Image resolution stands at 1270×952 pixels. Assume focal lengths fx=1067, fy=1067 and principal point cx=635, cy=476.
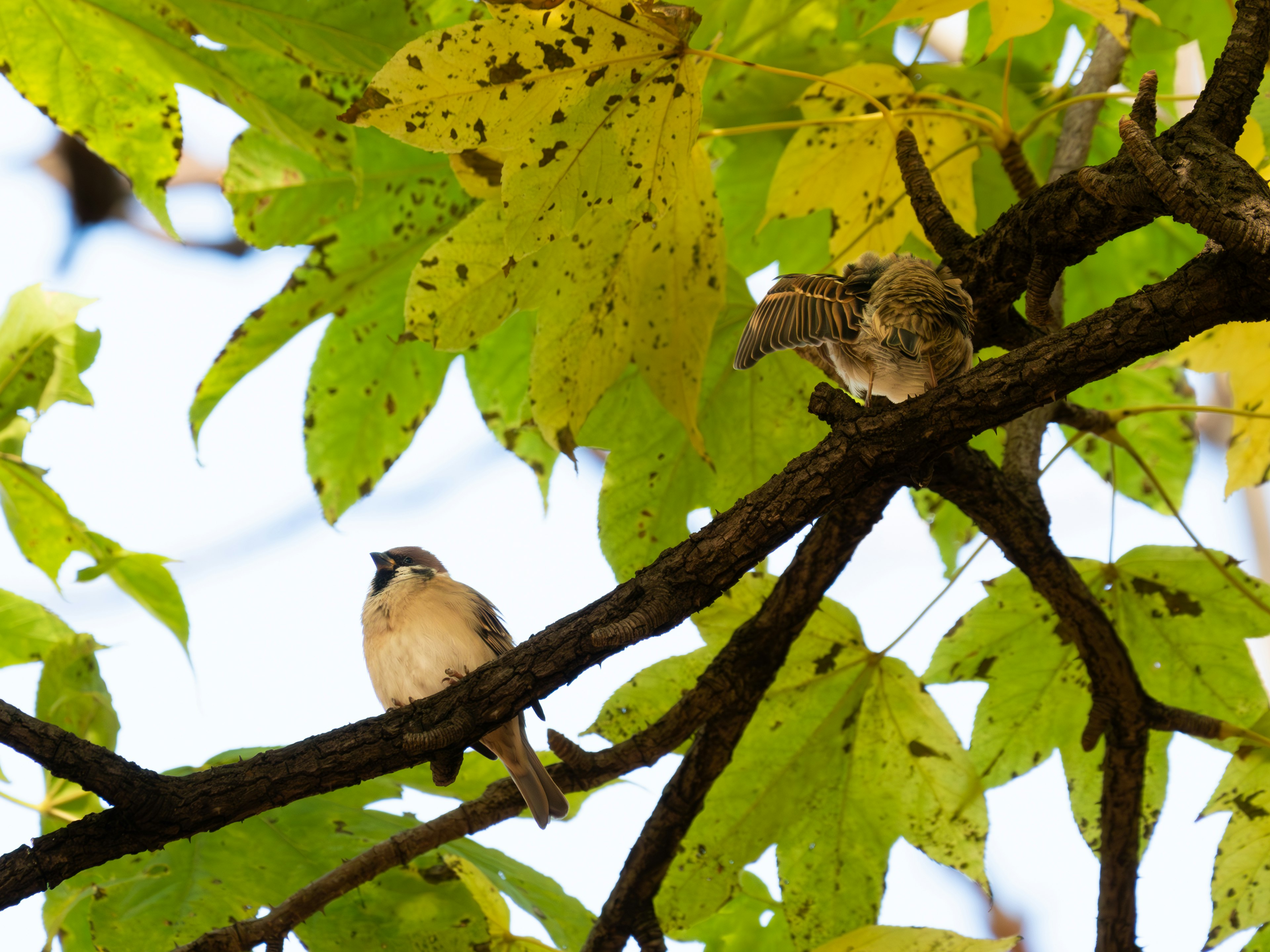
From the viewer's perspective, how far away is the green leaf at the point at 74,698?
2123 mm

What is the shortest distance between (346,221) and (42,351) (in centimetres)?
76

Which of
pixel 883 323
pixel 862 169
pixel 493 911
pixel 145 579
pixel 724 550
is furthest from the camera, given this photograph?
pixel 145 579

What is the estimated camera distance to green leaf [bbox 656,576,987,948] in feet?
7.21

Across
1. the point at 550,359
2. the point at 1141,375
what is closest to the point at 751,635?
the point at 550,359

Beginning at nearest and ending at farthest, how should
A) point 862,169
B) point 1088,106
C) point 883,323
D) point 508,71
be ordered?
point 508,71
point 883,323
point 862,169
point 1088,106

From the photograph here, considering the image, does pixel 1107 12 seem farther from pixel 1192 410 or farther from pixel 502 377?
pixel 502 377

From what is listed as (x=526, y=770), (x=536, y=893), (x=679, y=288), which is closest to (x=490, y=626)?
(x=526, y=770)

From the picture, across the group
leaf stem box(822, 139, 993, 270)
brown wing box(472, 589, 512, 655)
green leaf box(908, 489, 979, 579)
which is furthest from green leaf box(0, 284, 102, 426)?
green leaf box(908, 489, 979, 579)

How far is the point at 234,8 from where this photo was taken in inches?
75.5

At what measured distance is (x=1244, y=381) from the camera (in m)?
2.05

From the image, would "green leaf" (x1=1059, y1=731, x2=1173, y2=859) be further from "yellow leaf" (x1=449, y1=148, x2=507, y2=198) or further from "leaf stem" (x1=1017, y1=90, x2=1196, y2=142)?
"yellow leaf" (x1=449, y1=148, x2=507, y2=198)

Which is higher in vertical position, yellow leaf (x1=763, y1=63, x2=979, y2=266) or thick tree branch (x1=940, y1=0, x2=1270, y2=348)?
yellow leaf (x1=763, y1=63, x2=979, y2=266)

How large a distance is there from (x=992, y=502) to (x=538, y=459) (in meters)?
1.14

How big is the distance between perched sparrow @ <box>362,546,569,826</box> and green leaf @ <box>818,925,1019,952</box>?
76 centimetres
